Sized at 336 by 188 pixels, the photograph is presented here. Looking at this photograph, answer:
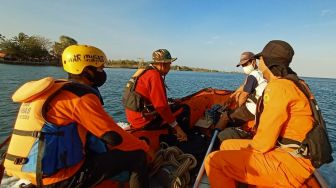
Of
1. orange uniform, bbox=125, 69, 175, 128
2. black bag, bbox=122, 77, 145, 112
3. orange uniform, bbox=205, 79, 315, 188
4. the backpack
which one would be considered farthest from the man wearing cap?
the backpack

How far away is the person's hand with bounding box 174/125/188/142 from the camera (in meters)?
4.68

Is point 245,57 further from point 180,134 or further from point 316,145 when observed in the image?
point 316,145

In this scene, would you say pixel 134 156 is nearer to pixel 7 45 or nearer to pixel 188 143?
pixel 188 143

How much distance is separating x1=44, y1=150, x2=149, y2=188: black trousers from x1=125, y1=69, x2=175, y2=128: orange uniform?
1519 mm

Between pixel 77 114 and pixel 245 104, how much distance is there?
11.3ft

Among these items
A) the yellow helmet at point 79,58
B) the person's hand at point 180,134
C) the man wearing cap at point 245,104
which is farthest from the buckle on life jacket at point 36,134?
the man wearing cap at point 245,104

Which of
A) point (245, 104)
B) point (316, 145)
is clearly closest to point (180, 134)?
point (245, 104)

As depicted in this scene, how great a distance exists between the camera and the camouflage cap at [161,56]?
4.71m

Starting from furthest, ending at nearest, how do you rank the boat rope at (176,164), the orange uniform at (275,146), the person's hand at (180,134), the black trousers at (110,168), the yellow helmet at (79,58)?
the person's hand at (180,134) < the boat rope at (176,164) < the yellow helmet at (79,58) < the orange uniform at (275,146) < the black trousers at (110,168)

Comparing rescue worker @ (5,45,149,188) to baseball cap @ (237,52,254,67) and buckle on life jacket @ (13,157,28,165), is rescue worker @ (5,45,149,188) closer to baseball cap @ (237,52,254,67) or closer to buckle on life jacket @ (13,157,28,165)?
buckle on life jacket @ (13,157,28,165)

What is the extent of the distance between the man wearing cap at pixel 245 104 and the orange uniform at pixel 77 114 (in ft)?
8.46

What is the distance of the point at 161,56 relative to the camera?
473 cm

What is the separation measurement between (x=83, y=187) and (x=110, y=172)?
0.28 metres

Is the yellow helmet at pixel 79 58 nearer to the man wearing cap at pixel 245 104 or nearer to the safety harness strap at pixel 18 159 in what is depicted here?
the safety harness strap at pixel 18 159
